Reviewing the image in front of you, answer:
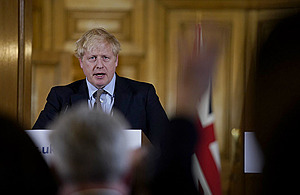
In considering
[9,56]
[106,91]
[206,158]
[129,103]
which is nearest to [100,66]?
[106,91]

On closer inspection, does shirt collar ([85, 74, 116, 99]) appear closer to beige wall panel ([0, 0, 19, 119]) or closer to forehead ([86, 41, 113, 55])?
forehead ([86, 41, 113, 55])

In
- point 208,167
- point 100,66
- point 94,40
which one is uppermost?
point 94,40

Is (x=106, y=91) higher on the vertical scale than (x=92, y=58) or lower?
lower

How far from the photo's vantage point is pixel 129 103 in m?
1.64

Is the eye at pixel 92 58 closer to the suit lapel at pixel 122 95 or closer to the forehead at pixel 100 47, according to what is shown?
the forehead at pixel 100 47

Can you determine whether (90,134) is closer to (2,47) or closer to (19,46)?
(2,47)

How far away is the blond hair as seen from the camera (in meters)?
1.84

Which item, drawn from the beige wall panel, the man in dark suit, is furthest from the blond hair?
the beige wall panel

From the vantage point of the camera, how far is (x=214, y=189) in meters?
0.53

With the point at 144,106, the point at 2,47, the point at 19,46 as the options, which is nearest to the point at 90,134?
the point at 2,47

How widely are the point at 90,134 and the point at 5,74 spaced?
100cm

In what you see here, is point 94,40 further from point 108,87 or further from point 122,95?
point 122,95

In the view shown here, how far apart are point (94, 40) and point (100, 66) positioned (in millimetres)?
125

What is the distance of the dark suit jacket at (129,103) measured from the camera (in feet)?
4.98
